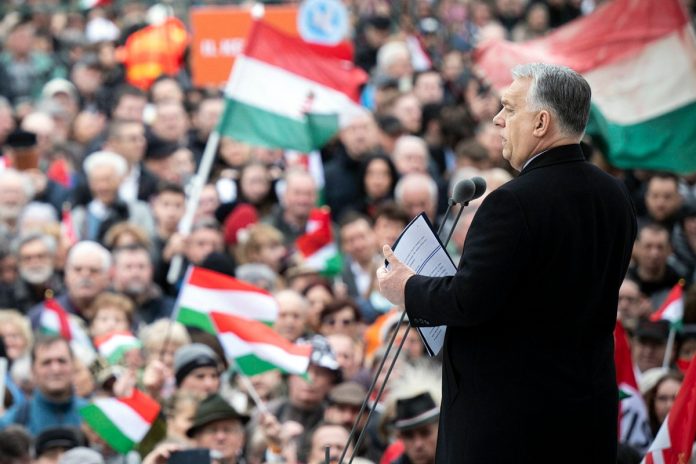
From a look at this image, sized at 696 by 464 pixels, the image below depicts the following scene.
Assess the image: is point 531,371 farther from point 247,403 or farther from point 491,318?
point 247,403

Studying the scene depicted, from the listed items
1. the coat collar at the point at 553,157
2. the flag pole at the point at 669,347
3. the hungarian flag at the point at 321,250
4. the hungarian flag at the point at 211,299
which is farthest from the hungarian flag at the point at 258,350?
the coat collar at the point at 553,157

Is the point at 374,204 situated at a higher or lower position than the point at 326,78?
lower

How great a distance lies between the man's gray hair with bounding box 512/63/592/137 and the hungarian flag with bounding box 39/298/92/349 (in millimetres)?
5312

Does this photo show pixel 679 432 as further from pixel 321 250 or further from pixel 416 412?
pixel 321 250

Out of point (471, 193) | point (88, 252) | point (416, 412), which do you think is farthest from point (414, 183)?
point (471, 193)

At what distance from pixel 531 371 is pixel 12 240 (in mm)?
7482

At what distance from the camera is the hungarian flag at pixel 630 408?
8273mm

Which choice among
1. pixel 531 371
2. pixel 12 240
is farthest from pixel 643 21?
pixel 531 371

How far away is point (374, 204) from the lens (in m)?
13.6

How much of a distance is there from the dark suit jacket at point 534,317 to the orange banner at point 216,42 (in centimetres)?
1141

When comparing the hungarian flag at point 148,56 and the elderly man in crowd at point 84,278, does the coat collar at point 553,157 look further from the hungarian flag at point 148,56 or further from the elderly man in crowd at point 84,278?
the hungarian flag at point 148,56

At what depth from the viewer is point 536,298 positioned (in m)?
4.94

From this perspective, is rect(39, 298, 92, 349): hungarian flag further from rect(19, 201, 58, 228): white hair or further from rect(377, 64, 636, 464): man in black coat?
rect(377, 64, 636, 464): man in black coat

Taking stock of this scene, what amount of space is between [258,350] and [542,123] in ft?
13.2
